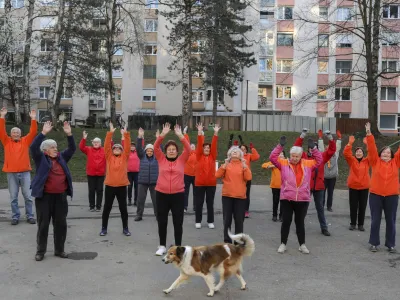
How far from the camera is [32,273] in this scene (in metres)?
5.39

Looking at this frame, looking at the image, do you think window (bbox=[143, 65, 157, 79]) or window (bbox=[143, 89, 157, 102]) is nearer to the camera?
window (bbox=[143, 65, 157, 79])

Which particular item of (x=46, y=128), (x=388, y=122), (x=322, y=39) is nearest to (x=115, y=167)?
(x=46, y=128)

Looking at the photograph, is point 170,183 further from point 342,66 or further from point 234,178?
point 342,66

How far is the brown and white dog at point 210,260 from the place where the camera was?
4.75 meters

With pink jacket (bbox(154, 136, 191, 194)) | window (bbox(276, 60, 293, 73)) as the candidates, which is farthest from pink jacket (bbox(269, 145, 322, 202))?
window (bbox(276, 60, 293, 73))

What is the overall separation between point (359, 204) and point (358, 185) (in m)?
0.41

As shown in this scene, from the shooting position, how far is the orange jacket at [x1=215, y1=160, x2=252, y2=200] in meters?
6.71

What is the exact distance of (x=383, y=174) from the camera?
675 centimetres

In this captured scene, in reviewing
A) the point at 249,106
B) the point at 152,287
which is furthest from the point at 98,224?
the point at 249,106

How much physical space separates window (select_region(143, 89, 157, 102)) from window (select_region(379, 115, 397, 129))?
973 inches

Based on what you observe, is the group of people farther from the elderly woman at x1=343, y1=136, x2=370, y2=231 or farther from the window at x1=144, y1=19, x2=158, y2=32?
the window at x1=144, y1=19, x2=158, y2=32

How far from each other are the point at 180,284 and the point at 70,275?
1.51m

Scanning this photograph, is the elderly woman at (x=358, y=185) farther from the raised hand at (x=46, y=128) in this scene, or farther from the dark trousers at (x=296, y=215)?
the raised hand at (x=46, y=128)

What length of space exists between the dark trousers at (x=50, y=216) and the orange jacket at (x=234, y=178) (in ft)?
8.32
